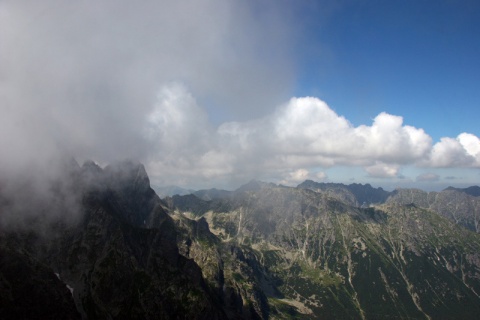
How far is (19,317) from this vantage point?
19600cm

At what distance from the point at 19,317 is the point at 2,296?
637 inches

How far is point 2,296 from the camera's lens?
7820 inches
